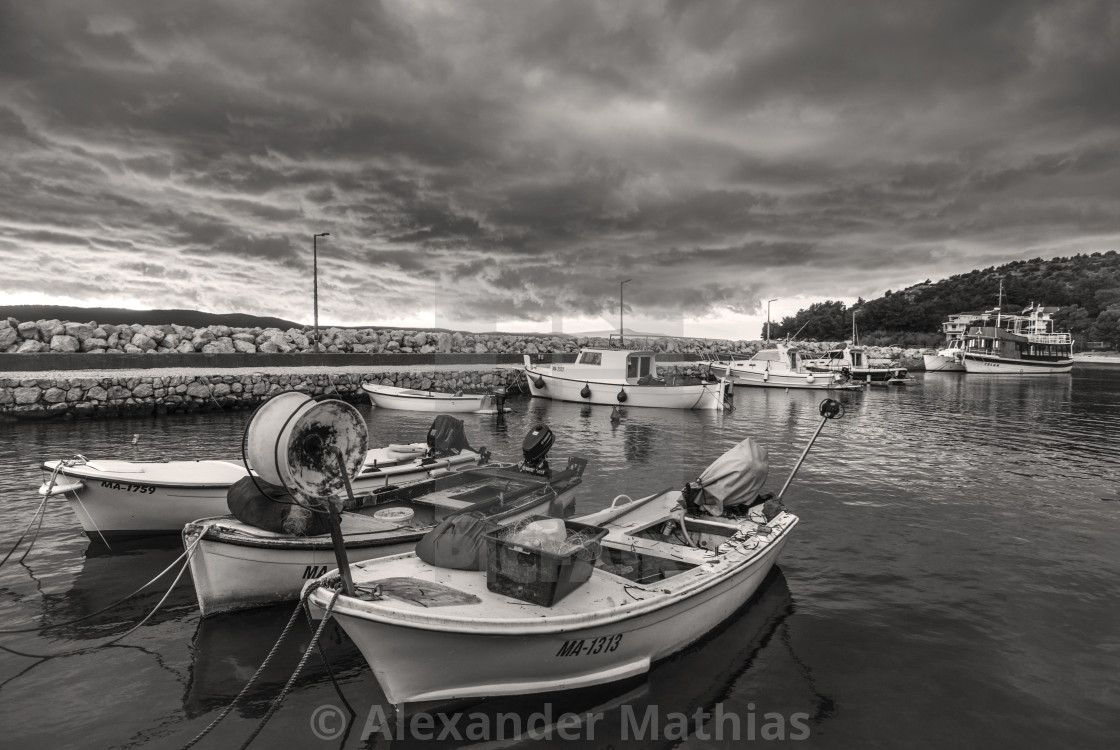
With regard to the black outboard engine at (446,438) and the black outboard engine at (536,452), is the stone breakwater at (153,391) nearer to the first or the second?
the black outboard engine at (446,438)

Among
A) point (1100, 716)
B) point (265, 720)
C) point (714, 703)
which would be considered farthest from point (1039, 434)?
point (265, 720)

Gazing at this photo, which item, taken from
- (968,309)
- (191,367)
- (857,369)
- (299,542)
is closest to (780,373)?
(857,369)

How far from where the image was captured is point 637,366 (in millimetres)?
30672

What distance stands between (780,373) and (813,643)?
118 feet

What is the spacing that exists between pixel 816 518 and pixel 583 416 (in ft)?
51.4

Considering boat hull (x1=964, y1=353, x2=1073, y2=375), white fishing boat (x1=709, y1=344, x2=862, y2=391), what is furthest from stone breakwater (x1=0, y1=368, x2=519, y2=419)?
boat hull (x1=964, y1=353, x2=1073, y2=375)

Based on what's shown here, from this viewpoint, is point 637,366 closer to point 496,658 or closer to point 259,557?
point 259,557

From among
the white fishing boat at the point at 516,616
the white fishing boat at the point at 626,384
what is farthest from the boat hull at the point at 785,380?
the white fishing boat at the point at 516,616

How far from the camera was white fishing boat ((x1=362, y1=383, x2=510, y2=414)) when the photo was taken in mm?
24875

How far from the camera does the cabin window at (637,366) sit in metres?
30.3

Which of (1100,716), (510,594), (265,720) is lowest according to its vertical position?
(1100,716)

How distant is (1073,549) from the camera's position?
955 centimetres

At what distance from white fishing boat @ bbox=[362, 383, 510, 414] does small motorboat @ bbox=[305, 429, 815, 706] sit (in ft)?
60.7

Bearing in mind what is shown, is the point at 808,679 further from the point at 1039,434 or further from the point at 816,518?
the point at 1039,434
